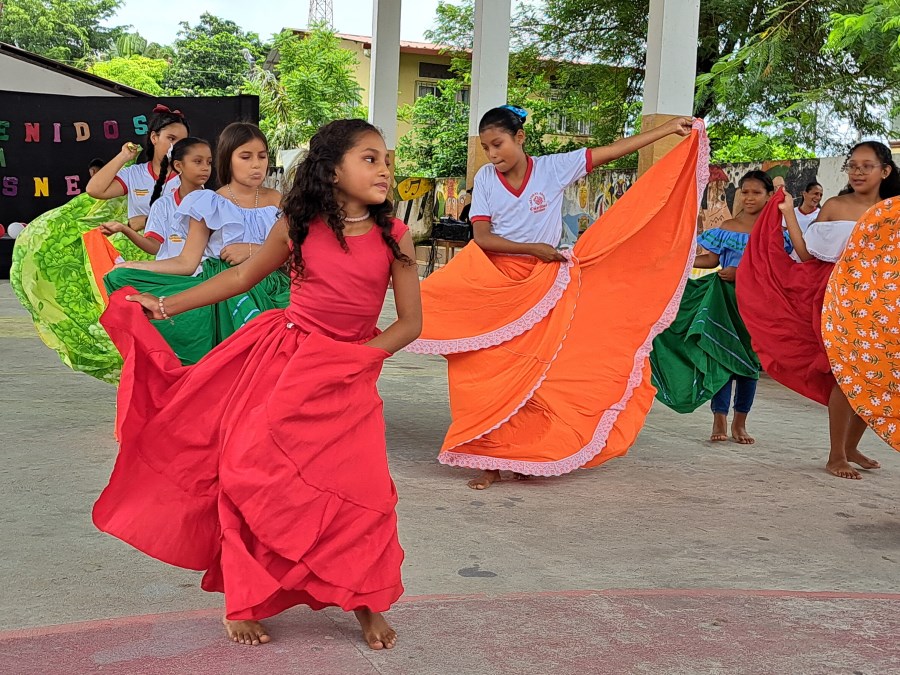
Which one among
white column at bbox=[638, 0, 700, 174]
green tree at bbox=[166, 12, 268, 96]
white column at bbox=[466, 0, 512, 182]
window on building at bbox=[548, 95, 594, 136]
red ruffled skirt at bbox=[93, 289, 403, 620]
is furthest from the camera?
green tree at bbox=[166, 12, 268, 96]

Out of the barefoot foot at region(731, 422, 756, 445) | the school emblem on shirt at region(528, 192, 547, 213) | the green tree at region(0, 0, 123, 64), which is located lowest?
the barefoot foot at region(731, 422, 756, 445)

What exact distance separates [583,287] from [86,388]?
13.2 ft

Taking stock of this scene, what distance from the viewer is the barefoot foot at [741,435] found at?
6.60 meters

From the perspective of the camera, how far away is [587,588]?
3.78 m

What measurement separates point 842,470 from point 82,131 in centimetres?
1114

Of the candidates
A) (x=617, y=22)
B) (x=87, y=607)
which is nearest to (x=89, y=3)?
(x=617, y=22)

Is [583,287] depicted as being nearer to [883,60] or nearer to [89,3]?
[883,60]

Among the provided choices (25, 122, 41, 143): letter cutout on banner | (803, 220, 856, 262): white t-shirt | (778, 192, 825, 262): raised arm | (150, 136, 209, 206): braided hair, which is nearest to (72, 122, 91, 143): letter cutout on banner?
(25, 122, 41, 143): letter cutout on banner

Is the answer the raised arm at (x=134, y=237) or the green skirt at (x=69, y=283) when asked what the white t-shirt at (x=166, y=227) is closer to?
the raised arm at (x=134, y=237)

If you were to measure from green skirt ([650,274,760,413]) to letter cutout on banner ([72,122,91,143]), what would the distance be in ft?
32.3

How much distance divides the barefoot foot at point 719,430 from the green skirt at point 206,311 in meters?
2.86

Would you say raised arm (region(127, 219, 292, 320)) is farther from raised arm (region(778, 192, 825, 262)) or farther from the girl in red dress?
raised arm (region(778, 192, 825, 262))

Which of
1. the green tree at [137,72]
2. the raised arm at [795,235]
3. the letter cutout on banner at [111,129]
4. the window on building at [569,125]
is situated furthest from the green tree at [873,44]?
the green tree at [137,72]

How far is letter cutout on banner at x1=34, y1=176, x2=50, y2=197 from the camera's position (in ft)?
46.2
